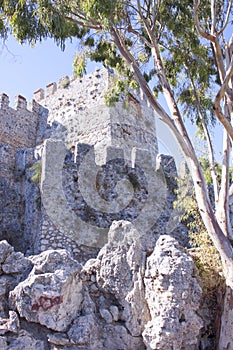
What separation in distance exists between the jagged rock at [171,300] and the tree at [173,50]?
0.61 metres

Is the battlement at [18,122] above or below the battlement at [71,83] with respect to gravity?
below

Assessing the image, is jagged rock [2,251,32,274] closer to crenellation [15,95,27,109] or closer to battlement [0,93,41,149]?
battlement [0,93,41,149]

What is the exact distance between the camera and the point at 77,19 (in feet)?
27.4

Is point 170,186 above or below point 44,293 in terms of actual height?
above

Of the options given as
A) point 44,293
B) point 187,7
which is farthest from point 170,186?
point 44,293

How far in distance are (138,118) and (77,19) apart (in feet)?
29.2

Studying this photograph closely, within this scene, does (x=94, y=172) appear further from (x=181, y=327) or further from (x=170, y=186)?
(x=181, y=327)

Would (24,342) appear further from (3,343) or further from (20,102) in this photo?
(20,102)

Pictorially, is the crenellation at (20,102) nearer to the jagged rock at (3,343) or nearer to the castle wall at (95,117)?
the castle wall at (95,117)

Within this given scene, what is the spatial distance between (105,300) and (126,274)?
44cm

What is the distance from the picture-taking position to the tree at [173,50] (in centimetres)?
651

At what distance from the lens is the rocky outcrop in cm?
487

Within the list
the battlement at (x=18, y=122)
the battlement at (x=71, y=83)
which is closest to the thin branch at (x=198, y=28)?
the battlement at (x=71, y=83)

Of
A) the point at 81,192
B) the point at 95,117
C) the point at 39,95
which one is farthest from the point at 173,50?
the point at 39,95
